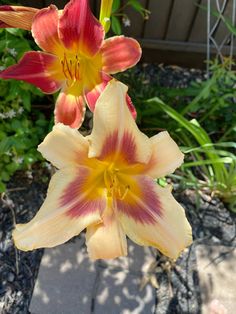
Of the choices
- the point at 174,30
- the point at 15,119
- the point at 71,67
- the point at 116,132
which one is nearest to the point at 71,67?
the point at 71,67

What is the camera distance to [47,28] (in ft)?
3.92

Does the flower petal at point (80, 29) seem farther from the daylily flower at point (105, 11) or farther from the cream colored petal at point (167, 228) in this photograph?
the cream colored petal at point (167, 228)

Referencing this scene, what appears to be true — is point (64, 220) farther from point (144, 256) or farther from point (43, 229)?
point (144, 256)

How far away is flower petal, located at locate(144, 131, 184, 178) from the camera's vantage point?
112cm

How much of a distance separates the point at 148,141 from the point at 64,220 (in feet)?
1.01

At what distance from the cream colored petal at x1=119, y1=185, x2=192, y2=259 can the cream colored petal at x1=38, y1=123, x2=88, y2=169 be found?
25 cm

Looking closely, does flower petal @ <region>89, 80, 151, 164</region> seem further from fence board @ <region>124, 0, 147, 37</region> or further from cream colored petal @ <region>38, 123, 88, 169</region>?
fence board @ <region>124, 0, 147, 37</region>

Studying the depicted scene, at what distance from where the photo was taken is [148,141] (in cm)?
110

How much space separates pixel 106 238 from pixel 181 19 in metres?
1.96

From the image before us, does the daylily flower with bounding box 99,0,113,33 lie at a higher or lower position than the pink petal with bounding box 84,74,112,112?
higher

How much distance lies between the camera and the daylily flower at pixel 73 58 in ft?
3.85

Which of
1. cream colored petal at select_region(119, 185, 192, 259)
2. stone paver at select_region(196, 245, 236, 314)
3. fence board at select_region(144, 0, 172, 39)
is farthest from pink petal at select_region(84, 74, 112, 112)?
fence board at select_region(144, 0, 172, 39)

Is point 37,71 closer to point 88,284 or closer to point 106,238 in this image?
point 106,238

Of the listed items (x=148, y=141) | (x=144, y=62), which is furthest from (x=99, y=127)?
(x=144, y=62)
